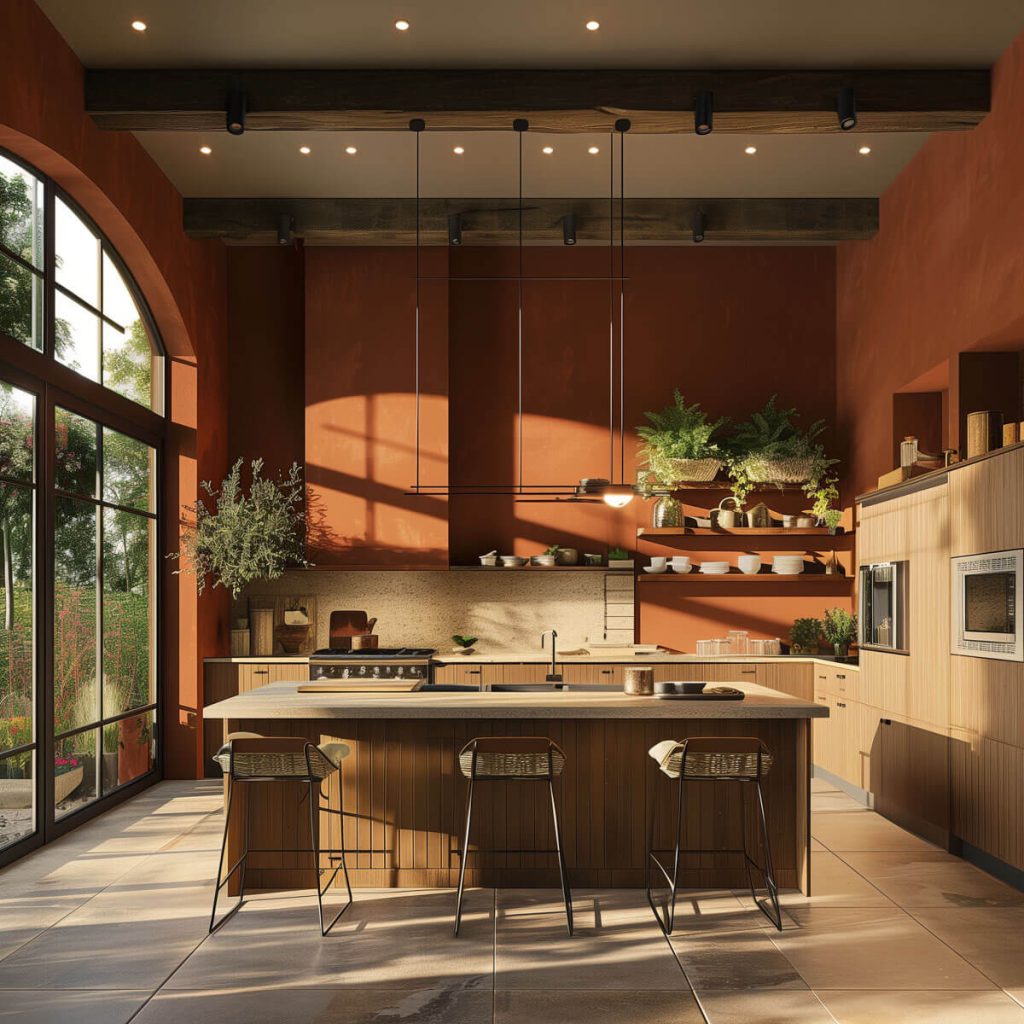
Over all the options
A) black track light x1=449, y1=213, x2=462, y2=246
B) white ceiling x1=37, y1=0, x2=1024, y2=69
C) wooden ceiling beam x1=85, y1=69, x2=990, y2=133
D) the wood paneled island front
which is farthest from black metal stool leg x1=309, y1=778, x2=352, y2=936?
black track light x1=449, y1=213, x2=462, y2=246

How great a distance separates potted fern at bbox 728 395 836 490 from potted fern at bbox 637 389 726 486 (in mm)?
187

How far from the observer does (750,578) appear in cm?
877

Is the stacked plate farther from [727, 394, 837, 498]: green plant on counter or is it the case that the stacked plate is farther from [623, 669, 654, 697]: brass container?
[623, 669, 654, 697]: brass container

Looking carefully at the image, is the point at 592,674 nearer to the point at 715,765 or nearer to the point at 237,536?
the point at 237,536

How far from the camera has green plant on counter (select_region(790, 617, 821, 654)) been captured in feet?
27.6

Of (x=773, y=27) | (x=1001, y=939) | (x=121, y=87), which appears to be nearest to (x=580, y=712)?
(x=1001, y=939)

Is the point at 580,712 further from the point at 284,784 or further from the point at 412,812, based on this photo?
the point at 284,784

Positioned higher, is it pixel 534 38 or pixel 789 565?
pixel 534 38

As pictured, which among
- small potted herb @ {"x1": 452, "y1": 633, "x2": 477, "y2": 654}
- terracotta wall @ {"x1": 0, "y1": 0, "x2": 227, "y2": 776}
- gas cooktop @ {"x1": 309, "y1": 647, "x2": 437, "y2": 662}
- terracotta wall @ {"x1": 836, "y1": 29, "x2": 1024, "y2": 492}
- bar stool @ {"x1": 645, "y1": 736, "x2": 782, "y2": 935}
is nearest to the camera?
bar stool @ {"x1": 645, "y1": 736, "x2": 782, "y2": 935}

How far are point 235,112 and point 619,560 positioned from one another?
4.55 metres

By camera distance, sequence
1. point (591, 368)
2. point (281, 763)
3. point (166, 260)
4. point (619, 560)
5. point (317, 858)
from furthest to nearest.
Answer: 1. point (591, 368)
2. point (619, 560)
3. point (166, 260)
4. point (281, 763)
5. point (317, 858)

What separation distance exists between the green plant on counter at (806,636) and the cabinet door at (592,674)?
4.85 feet

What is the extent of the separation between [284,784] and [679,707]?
1.92 metres

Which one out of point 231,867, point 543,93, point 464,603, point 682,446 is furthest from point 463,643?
point 543,93
